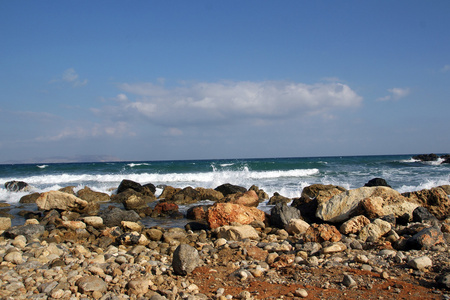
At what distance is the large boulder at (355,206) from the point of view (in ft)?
27.1

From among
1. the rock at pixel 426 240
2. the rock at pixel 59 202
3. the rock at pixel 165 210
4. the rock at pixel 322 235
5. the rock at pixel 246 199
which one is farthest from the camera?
the rock at pixel 246 199

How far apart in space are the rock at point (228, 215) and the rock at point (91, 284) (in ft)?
13.6

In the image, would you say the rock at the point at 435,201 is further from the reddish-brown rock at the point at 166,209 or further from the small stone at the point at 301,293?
the reddish-brown rock at the point at 166,209

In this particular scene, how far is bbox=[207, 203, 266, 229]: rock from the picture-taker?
8.38 metres

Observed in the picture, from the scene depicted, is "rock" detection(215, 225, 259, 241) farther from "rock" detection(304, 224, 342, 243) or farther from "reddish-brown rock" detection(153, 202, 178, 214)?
"reddish-brown rock" detection(153, 202, 178, 214)

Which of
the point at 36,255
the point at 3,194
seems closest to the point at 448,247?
the point at 36,255

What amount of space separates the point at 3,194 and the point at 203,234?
1474cm

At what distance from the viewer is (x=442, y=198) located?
9.43 metres

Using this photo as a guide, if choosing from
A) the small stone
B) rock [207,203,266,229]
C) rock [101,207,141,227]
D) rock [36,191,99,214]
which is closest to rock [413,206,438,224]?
rock [207,203,266,229]

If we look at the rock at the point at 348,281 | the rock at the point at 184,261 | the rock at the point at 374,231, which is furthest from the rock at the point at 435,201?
the rock at the point at 184,261

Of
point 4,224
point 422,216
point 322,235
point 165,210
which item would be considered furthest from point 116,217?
point 422,216

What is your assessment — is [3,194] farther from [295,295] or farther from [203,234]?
[295,295]

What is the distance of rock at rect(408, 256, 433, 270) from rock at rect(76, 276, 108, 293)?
4.30 metres

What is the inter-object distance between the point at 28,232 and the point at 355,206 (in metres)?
7.83
